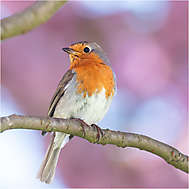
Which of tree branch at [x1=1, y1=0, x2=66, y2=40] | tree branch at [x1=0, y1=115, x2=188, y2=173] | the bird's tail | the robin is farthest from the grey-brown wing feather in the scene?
tree branch at [x1=1, y1=0, x2=66, y2=40]

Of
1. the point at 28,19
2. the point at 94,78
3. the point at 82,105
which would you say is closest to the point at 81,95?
the point at 82,105

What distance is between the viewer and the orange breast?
3.77 m

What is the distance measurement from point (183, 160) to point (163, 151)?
0.49ft

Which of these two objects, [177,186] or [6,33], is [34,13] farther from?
[177,186]

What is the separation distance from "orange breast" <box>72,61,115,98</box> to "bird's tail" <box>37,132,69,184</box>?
2.17 feet

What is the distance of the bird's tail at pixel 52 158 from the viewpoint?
4.18 meters

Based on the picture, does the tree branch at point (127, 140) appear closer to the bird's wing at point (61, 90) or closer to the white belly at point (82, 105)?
the white belly at point (82, 105)

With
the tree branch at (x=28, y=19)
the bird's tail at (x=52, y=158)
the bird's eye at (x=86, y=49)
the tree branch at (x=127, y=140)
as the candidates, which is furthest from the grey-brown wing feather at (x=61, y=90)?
the tree branch at (x=28, y=19)

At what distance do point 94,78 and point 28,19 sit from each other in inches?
67.8

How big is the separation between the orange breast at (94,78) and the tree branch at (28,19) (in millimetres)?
1544

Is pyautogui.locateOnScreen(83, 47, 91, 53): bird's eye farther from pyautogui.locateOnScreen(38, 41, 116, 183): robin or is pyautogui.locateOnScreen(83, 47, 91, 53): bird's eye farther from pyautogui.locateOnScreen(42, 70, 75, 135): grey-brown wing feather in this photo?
pyautogui.locateOnScreen(42, 70, 75, 135): grey-brown wing feather

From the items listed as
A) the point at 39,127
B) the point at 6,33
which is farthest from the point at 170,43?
the point at 6,33

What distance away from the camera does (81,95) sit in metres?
3.76

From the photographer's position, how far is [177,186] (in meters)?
4.30
